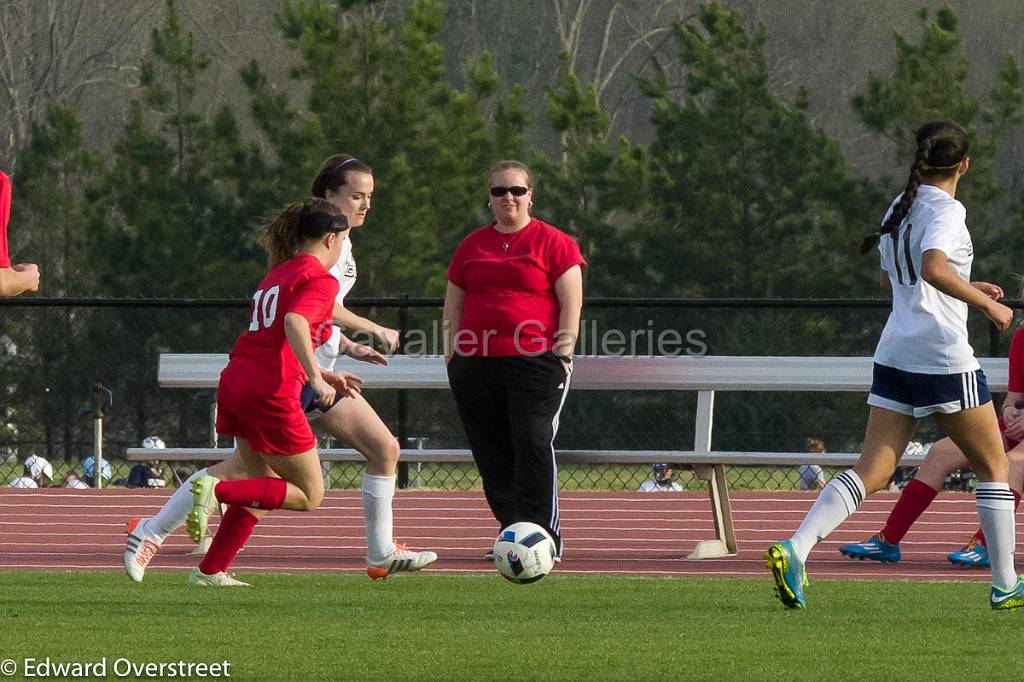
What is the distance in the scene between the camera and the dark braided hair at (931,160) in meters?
6.50

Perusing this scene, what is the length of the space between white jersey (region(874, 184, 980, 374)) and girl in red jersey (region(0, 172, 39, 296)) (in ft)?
9.58

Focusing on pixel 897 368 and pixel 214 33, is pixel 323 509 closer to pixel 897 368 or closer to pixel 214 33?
pixel 897 368

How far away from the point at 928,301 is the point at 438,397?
15.9 m

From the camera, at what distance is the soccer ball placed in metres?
7.23

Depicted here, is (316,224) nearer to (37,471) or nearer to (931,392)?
(931,392)

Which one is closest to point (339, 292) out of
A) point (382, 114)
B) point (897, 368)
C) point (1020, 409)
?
point (897, 368)

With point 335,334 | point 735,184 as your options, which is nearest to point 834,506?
point 335,334

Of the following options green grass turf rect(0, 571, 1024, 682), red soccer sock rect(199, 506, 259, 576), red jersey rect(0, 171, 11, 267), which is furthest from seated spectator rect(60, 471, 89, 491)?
red jersey rect(0, 171, 11, 267)

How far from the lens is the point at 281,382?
7.03 m

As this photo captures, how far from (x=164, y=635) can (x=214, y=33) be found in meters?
40.4

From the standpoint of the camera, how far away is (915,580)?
7.93 metres

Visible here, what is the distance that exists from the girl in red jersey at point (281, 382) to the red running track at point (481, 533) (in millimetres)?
1477

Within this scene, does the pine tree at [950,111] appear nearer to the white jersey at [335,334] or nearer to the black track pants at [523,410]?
the black track pants at [523,410]

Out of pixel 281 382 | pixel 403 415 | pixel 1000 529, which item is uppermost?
pixel 281 382
